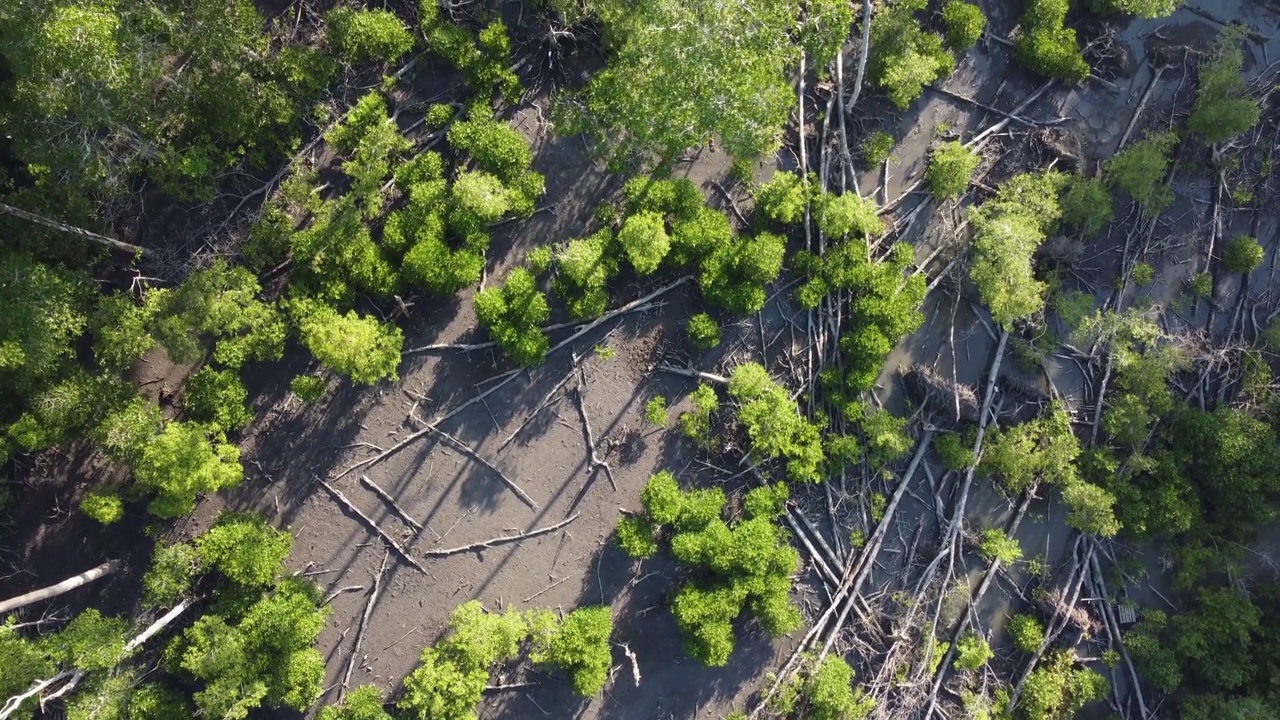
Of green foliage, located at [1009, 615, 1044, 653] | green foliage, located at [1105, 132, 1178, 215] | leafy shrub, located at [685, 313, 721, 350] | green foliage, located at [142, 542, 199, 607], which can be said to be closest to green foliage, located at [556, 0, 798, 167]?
leafy shrub, located at [685, 313, 721, 350]

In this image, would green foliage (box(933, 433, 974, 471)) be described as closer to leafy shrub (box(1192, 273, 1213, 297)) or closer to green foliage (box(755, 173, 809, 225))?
green foliage (box(755, 173, 809, 225))

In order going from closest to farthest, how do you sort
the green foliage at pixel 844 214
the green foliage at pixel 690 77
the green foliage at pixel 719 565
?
the green foliage at pixel 690 77
the green foliage at pixel 719 565
the green foliage at pixel 844 214

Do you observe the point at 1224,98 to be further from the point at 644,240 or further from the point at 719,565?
the point at 719,565

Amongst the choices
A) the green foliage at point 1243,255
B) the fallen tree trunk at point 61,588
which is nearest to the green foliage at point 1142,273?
the green foliage at point 1243,255

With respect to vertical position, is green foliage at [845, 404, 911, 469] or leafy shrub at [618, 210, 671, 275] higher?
leafy shrub at [618, 210, 671, 275]

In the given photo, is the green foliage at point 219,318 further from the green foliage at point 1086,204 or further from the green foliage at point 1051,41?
the green foliage at point 1051,41

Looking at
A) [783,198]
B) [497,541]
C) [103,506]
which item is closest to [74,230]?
[103,506]
